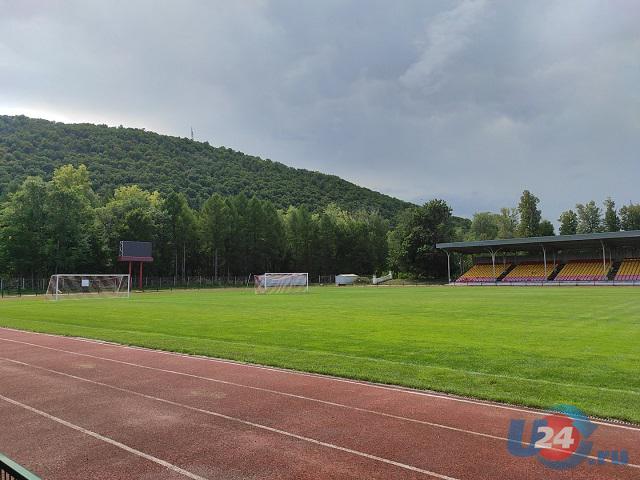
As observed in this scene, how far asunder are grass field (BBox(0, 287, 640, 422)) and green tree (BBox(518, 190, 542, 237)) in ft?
308

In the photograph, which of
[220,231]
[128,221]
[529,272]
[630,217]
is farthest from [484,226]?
[128,221]

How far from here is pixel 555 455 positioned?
19.7 ft

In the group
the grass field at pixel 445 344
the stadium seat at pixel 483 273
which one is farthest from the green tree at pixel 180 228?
the grass field at pixel 445 344

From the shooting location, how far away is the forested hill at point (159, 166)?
317 ft

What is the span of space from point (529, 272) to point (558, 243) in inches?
293

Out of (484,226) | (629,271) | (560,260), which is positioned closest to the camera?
(629,271)

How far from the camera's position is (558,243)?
67.9m

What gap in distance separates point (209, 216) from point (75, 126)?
53.7 m

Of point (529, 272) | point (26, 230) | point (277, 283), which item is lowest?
point (277, 283)

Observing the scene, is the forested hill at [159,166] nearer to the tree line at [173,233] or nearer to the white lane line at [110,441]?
the tree line at [173,233]

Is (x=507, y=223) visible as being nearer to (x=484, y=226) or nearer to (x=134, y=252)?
(x=484, y=226)

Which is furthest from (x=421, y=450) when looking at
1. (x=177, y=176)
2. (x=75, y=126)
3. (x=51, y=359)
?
(x=75, y=126)

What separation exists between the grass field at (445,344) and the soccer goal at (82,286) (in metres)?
25.1

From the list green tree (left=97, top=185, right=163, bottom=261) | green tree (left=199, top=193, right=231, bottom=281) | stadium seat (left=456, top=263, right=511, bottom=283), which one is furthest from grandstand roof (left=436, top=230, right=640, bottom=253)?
green tree (left=97, top=185, right=163, bottom=261)
